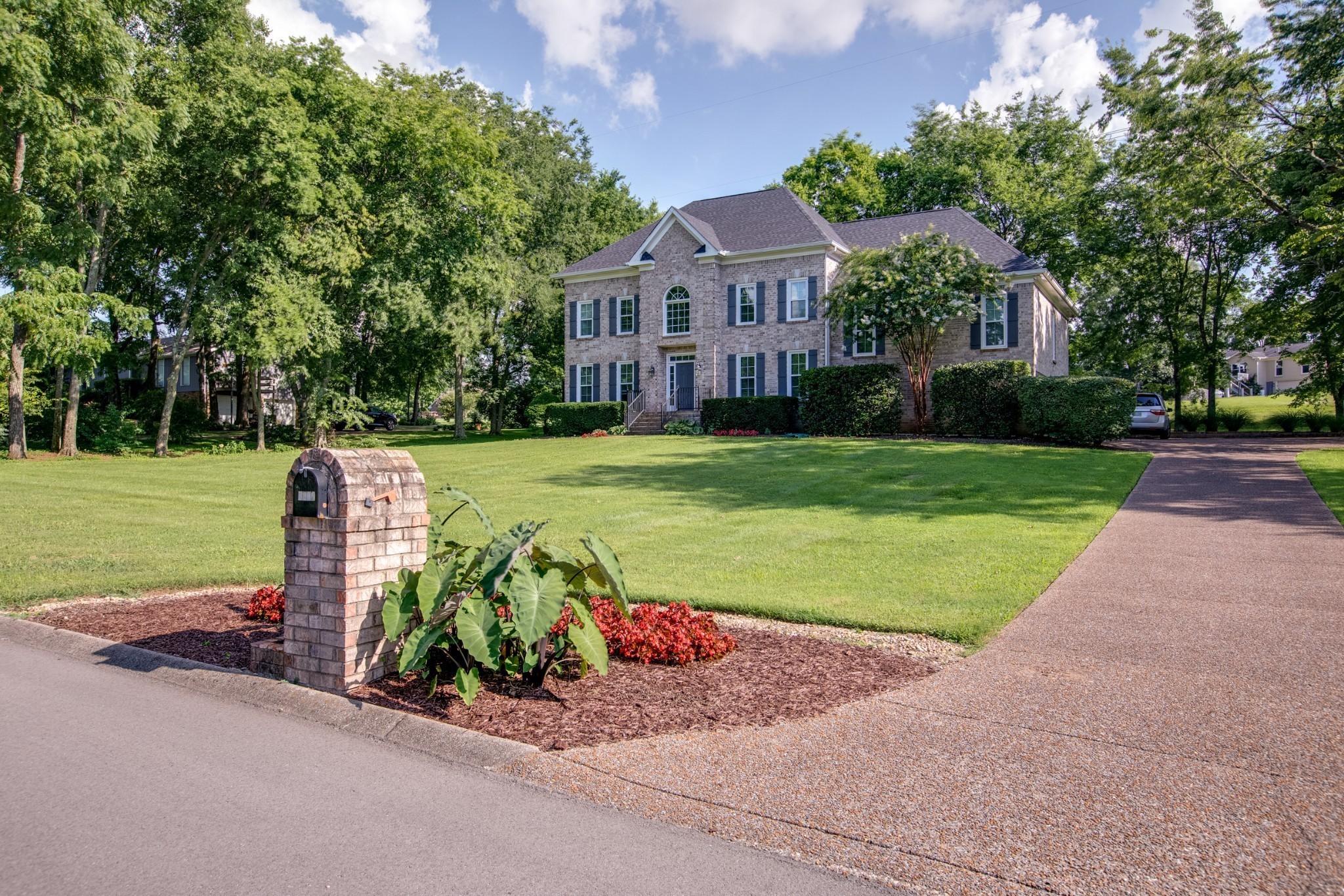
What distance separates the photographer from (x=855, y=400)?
2522cm

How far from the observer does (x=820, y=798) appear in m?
3.16

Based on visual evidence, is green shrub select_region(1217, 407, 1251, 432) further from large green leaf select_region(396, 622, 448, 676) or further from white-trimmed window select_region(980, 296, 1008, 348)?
large green leaf select_region(396, 622, 448, 676)

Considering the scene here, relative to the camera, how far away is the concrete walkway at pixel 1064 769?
270 cm

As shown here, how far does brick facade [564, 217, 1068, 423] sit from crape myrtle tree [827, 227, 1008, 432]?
1.43 meters

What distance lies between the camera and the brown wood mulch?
4000mm

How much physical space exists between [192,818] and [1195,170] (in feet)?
80.1

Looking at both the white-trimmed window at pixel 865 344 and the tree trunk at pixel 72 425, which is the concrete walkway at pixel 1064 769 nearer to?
the white-trimmed window at pixel 865 344

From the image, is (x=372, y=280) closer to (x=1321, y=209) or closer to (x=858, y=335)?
(x=858, y=335)

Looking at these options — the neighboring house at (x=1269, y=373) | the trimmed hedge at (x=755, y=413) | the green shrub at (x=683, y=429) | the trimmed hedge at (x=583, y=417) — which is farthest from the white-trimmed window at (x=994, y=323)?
the neighboring house at (x=1269, y=373)

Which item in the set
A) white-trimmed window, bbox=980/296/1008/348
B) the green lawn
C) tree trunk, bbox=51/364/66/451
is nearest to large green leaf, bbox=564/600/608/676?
the green lawn

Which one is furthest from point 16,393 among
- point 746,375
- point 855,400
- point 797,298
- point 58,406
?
point 855,400

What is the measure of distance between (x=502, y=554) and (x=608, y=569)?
58 cm

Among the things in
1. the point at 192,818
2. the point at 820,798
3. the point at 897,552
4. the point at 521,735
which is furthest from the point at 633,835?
the point at 897,552

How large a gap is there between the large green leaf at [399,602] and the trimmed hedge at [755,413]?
23.5 meters
